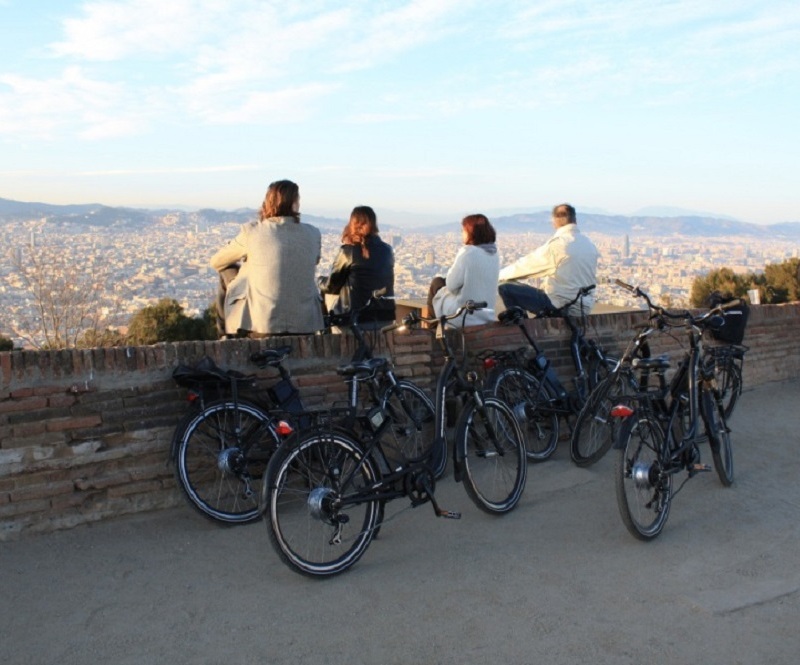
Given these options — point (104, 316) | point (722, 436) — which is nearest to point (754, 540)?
point (722, 436)

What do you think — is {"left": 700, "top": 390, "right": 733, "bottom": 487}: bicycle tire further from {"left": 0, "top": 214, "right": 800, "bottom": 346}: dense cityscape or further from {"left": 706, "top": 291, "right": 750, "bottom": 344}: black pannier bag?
{"left": 0, "top": 214, "right": 800, "bottom": 346}: dense cityscape

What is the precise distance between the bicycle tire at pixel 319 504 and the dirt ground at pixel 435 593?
139 mm

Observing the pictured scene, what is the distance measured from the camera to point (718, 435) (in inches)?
240

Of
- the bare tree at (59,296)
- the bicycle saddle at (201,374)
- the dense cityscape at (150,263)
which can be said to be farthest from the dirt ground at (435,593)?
the bare tree at (59,296)

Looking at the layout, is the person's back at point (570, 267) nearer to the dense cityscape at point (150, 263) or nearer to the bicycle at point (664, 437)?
the dense cityscape at point (150, 263)

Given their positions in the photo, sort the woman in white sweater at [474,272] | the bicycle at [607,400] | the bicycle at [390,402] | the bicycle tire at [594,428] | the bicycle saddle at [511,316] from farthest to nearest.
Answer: the woman in white sweater at [474,272], the bicycle saddle at [511,316], the bicycle tire at [594,428], the bicycle at [607,400], the bicycle at [390,402]

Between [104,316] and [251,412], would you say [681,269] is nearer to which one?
[104,316]

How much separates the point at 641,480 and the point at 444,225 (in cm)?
1989

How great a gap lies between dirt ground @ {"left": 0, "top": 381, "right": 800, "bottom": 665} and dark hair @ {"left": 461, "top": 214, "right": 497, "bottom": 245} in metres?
2.48

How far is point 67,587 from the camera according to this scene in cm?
441

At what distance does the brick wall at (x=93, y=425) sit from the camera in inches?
192

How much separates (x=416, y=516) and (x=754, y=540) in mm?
1923

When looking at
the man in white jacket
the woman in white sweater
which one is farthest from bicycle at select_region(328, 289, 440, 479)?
the man in white jacket

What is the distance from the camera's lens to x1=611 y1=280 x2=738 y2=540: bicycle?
504 cm
